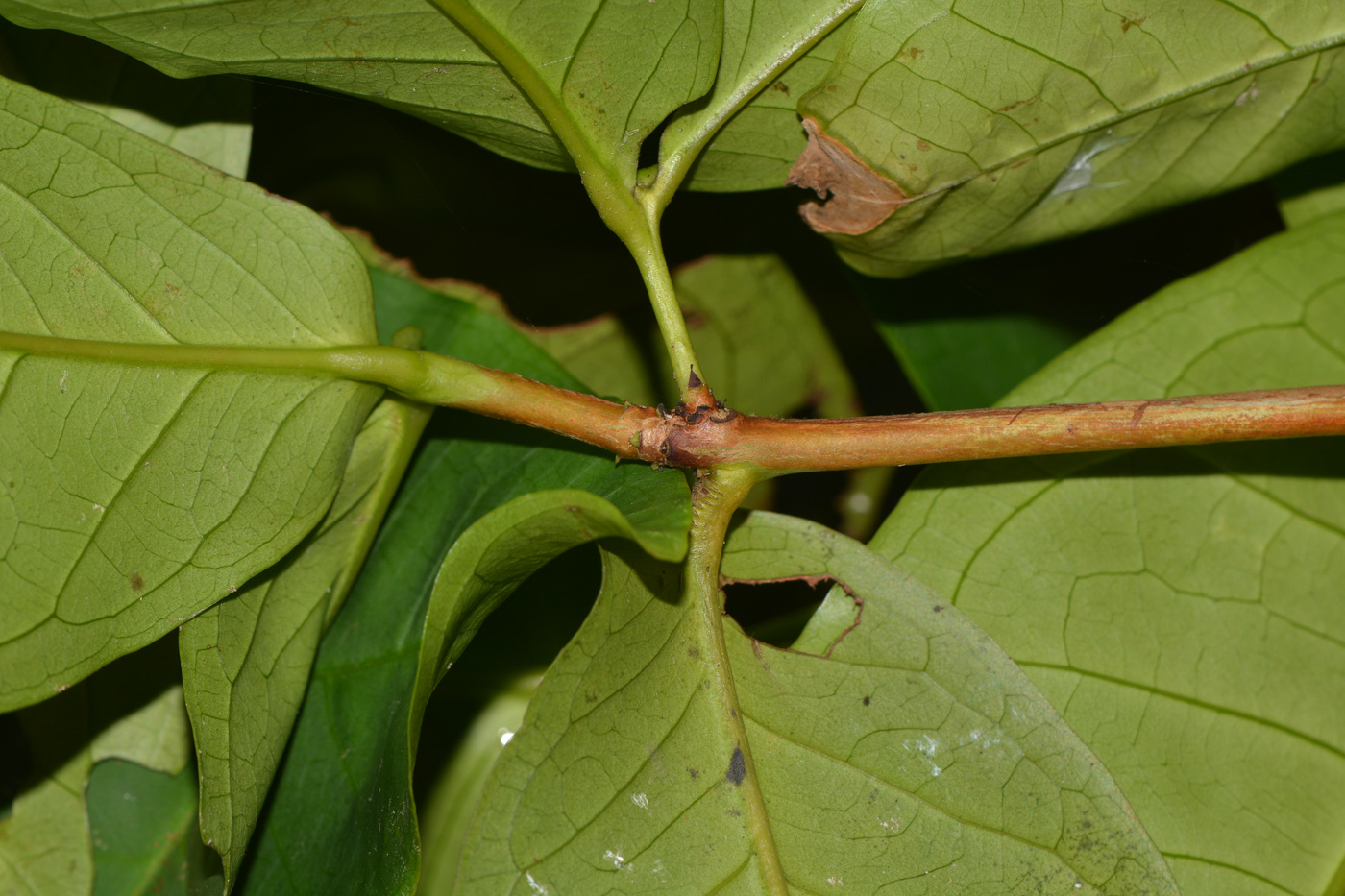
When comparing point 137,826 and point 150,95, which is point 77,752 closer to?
point 137,826

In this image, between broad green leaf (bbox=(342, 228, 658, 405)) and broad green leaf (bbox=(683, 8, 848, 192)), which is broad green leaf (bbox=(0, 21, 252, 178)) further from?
broad green leaf (bbox=(683, 8, 848, 192))

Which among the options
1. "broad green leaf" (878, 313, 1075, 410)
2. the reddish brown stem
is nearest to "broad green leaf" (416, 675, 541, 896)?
the reddish brown stem

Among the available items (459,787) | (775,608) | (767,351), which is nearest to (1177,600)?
(775,608)

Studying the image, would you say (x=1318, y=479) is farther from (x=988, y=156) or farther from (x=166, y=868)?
(x=166, y=868)

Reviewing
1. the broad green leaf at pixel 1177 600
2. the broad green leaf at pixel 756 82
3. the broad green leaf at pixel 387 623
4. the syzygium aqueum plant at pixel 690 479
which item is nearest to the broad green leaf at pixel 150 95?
the syzygium aqueum plant at pixel 690 479

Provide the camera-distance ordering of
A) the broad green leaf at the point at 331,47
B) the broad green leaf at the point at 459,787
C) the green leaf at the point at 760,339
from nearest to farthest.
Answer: the broad green leaf at the point at 331,47 → the broad green leaf at the point at 459,787 → the green leaf at the point at 760,339

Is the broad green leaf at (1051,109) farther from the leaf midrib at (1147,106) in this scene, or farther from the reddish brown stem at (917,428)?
the reddish brown stem at (917,428)
